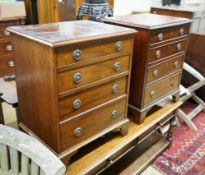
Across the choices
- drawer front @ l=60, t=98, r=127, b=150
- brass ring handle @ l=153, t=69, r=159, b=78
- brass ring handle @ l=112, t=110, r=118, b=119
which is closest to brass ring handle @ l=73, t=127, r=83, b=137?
drawer front @ l=60, t=98, r=127, b=150

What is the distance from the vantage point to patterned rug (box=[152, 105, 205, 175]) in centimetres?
192

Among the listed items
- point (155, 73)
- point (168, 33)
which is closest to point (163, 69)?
point (155, 73)

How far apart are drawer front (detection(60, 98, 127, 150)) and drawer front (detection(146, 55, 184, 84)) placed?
0.24 m

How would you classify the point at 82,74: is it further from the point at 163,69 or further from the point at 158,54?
the point at 163,69

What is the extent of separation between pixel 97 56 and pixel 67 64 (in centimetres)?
17

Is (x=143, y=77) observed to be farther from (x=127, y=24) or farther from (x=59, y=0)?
(x=59, y=0)

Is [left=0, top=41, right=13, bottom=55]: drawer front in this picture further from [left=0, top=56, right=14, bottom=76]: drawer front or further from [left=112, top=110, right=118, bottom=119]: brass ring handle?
[left=112, top=110, right=118, bottom=119]: brass ring handle

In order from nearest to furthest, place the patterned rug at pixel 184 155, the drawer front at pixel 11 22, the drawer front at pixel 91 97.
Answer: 1. the drawer front at pixel 91 97
2. the patterned rug at pixel 184 155
3. the drawer front at pixel 11 22

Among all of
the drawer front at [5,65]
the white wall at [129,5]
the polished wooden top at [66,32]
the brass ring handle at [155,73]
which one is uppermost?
the white wall at [129,5]

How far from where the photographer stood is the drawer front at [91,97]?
3.50 ft

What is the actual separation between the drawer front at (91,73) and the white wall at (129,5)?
2827 millimetres

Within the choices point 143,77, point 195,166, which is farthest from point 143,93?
point 195,166

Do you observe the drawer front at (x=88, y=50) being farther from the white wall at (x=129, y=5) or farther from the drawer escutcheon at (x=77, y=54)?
the white wall at (x=129, y=5)

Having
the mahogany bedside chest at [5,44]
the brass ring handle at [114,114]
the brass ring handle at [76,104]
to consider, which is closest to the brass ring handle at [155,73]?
the brass ring handle at [114,114]
